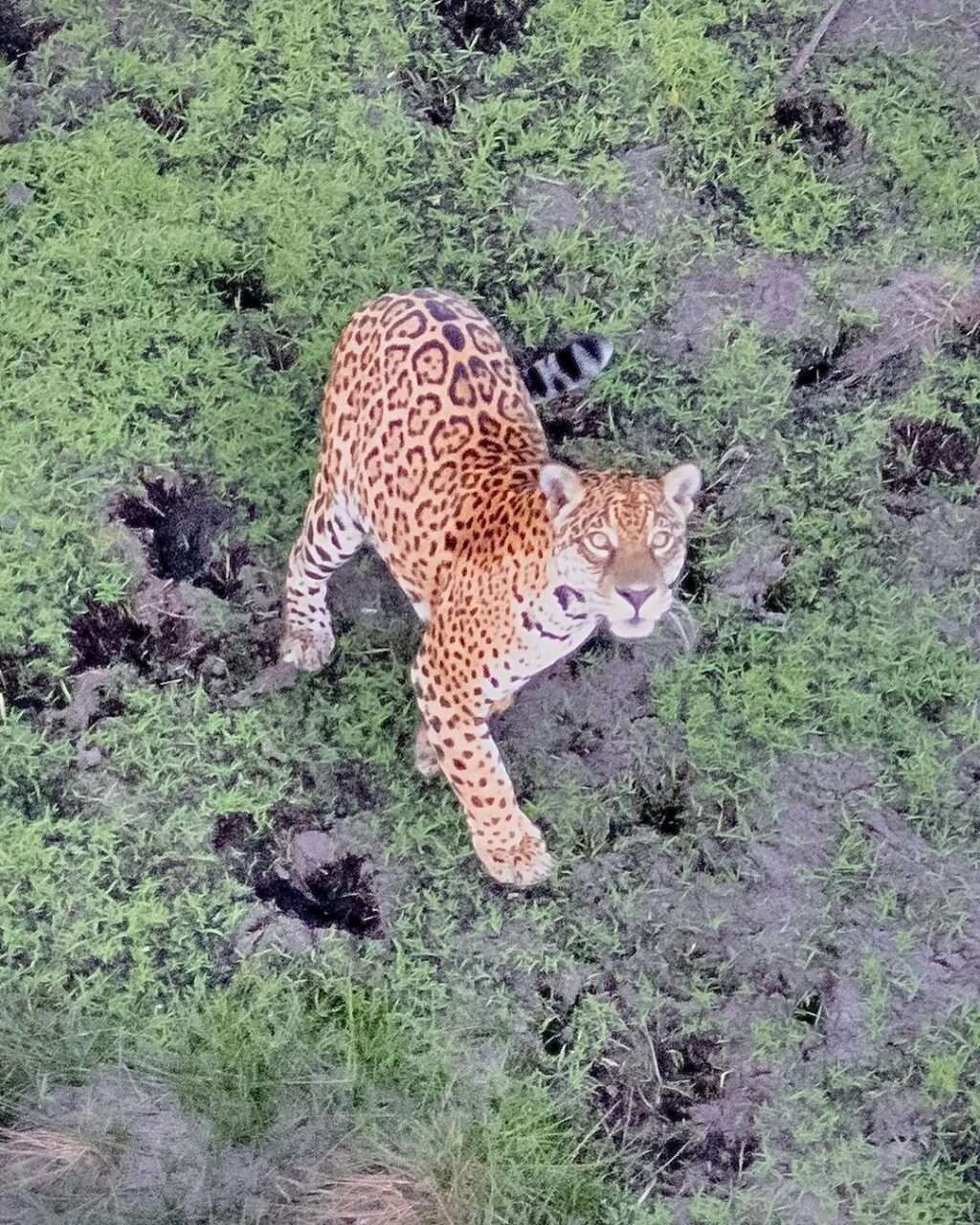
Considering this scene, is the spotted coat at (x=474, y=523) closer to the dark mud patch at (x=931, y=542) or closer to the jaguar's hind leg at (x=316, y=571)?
the jaguar's hind leg at (x=316, y=571)

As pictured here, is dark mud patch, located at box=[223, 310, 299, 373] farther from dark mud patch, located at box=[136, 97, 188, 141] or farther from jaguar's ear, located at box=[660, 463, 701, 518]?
jaguar's ear, located at box=[660, 463, 701, 518]

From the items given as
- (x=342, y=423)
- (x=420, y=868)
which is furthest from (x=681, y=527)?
(x=420, y=868)

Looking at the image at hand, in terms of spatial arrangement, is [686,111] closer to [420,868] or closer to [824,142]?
[824,142]

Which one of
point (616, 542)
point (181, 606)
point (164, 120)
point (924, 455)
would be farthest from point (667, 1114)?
point (164, 120)

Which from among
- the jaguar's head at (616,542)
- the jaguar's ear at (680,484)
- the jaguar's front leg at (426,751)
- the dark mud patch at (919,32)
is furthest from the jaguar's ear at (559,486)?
the dark mud patch at (919,32)

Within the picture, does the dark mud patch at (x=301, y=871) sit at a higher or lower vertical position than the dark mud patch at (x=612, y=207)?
lower

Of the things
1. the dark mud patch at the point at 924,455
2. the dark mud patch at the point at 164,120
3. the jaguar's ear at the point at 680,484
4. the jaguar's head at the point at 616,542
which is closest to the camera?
the jaguar's head at the point at 616,542
